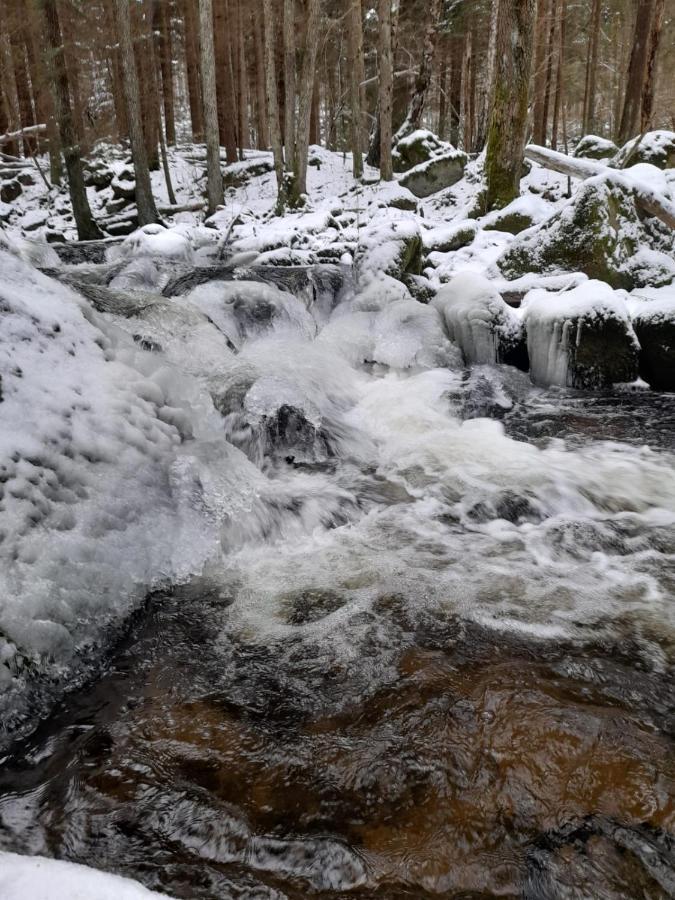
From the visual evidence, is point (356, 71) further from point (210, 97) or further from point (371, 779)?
point (371, 779)

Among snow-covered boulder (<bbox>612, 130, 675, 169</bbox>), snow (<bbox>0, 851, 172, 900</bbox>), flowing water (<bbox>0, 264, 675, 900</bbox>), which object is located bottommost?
flowing water (<bbox>0, 264, 675, 900</bbox>)

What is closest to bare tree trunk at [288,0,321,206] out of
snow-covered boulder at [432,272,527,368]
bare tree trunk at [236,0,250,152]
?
bare tree trunk at [236,0,250,152]

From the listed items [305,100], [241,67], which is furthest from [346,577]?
[241,67]

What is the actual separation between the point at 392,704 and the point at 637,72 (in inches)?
667

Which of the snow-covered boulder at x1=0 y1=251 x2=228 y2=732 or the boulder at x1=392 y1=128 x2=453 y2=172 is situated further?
the boulder at x1=392 y1=128 x2=453 y2=172

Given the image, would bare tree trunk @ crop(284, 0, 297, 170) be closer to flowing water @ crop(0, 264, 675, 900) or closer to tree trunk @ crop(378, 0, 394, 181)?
tree trunk @ crop(378, 0, 394, 181)

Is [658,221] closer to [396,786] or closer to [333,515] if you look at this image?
[333,515]

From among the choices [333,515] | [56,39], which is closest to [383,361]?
[333,515]

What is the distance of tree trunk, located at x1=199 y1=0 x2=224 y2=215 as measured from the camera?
1244 centimetres

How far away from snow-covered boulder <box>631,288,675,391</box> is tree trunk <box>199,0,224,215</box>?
11239 mm

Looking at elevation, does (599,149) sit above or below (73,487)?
above

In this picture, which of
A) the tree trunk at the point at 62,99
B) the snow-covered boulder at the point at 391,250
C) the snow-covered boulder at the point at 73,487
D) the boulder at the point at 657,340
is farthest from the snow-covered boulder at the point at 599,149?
the snow-covered boulder at the point at 73,487

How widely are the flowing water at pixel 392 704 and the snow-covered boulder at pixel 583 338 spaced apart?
1897 mm

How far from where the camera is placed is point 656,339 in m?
5.79
